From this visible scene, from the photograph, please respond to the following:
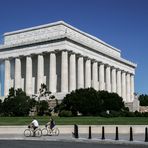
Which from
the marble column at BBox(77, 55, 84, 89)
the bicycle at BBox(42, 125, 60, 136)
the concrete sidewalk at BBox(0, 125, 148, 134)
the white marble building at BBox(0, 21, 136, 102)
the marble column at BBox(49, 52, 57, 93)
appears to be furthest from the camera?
the marble column at BBox(77, 55, 84, 89)

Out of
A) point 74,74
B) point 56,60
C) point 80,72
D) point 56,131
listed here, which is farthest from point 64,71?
point 56,131

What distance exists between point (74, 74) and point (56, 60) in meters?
9.27

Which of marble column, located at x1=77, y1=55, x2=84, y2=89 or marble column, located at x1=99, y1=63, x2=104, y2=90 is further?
marble column, located at x1=99, y1=63, x2=104, y2=90

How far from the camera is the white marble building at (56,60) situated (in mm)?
121688

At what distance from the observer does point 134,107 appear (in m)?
127

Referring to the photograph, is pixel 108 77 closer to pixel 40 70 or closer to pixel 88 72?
pixel 88 72

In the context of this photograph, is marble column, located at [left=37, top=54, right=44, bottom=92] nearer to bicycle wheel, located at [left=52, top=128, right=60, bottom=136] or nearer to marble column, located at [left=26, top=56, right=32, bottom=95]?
marble column, located at [left=26, top=56, right=32, bottom=95]

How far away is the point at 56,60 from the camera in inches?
5037

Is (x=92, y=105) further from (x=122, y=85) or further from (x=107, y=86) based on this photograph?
(x=122, y=85)

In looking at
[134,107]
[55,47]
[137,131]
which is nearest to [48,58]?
[55,47]

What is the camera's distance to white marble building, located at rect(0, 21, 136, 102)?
399 feet

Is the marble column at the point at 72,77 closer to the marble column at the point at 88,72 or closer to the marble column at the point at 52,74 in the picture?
the marble column at the point at 52,74

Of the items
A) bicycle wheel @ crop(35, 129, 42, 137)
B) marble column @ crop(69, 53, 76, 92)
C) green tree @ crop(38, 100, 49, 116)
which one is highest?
marble column @ crop(69, 53, 76, 92)

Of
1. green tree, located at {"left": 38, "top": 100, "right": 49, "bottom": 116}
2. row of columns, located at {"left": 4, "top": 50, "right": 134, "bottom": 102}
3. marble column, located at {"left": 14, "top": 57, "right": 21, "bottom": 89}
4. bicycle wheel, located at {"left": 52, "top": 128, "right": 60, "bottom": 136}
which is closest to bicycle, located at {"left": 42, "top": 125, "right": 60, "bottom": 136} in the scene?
bicycle wheel, located at {"left": 52, "top": 128, "right": 60, "bottom": 136}
